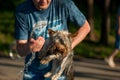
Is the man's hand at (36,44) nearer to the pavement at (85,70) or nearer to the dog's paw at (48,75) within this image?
the dog's paw at (48,75)

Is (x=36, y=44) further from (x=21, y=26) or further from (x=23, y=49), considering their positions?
(x=21, y=26)

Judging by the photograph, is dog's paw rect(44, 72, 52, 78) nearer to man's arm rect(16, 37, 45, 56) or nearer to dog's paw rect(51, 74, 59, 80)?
dog's paw rect(51, 74, 59, 80)

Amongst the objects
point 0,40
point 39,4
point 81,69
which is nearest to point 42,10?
point 39,4

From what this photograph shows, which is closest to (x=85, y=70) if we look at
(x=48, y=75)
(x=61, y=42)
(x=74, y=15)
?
(x=74, y=15)

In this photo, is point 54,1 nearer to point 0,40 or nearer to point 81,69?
point 81,69

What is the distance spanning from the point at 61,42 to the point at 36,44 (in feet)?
→ 0.91

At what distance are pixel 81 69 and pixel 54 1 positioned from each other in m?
8.07

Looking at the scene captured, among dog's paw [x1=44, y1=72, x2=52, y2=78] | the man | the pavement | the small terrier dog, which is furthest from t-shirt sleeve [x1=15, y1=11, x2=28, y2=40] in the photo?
the pavement

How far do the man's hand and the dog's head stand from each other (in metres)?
0.10

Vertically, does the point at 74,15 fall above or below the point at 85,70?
above

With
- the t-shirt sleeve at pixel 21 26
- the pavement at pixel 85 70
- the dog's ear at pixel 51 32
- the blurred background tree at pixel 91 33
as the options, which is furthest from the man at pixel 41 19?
the blurred background tree at pixel 91 33

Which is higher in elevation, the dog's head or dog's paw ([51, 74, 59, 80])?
the dog's head

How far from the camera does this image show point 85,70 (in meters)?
12.8

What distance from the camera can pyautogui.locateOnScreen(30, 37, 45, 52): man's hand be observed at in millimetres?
4520
